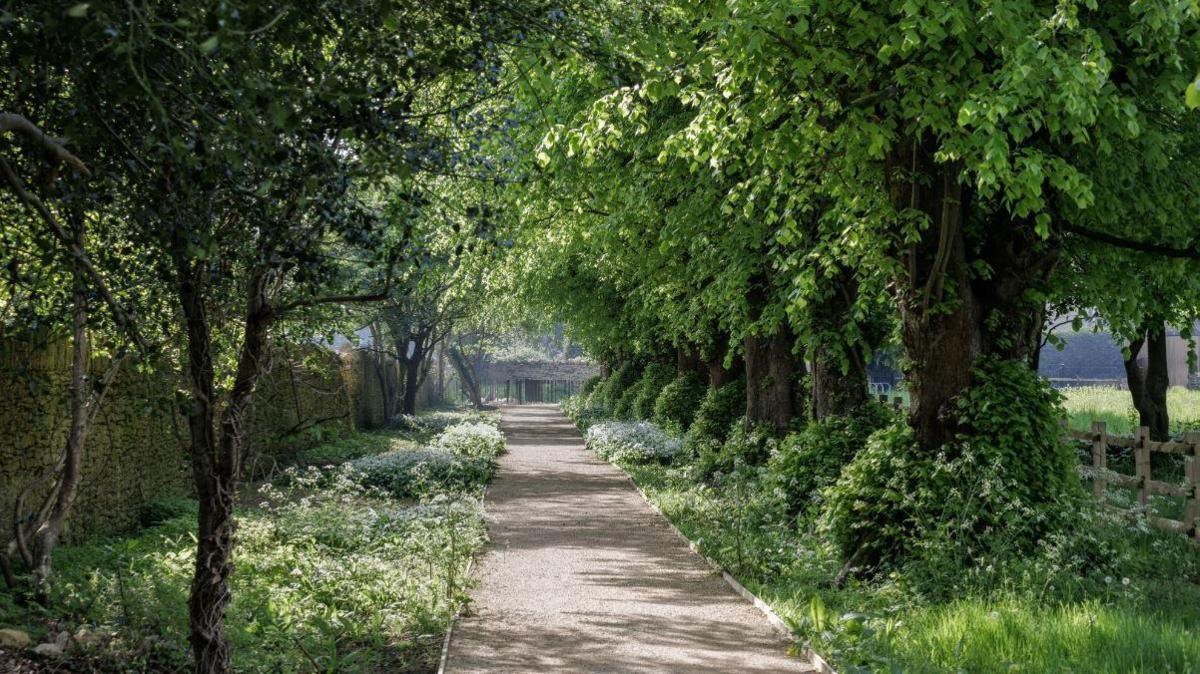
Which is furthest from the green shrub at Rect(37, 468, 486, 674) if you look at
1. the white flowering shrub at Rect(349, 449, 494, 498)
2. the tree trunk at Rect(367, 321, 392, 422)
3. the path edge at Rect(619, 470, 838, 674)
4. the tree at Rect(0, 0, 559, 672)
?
the tree trunk at Rect(367, 321, 392, 422)

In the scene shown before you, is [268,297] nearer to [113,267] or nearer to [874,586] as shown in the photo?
[113,267]

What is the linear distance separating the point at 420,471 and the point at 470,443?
21.1 feet

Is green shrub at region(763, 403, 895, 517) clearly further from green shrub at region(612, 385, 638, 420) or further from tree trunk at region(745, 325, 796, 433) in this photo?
green shrub at region(612, 385, 638, 420)

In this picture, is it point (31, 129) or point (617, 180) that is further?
point (617, 180)

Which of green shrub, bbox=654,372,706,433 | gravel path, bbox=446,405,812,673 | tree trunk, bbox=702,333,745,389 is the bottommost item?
gravel path, bbox=446,405,812,673

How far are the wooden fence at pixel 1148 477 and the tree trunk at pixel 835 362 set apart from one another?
2.61 meters

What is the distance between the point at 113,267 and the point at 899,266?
21.5 feet

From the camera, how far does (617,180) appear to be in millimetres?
14500

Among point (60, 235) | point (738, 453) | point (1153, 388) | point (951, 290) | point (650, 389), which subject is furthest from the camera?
point (650, 389)

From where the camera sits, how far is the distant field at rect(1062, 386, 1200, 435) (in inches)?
975

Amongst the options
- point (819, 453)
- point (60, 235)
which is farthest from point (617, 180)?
point (60, 235)

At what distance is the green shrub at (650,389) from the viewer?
Result: 107ft

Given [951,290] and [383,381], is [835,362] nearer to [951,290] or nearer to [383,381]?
[951,290]

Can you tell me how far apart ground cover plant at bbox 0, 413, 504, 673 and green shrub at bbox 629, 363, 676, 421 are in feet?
63.3
